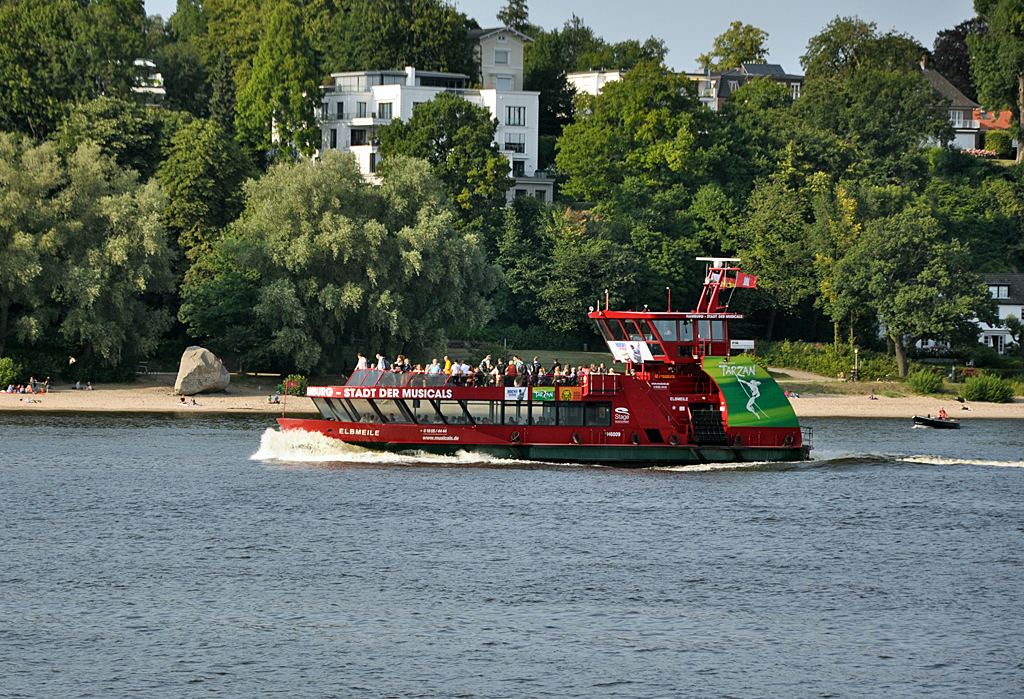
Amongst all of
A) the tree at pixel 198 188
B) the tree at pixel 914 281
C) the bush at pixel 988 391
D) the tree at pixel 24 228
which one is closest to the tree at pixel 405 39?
the tree at pixel 198 188

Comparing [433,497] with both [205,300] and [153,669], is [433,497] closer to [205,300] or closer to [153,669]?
[153,669]

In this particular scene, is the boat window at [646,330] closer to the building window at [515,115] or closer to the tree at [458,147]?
the tree at [458,147]

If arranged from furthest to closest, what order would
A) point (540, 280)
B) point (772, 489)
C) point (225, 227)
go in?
point (540, 280) < point (225, 227) < point (772, 489)

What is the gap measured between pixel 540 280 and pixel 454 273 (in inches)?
916

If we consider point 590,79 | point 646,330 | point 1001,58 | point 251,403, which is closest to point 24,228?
point 251,403

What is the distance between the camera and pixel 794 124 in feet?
415

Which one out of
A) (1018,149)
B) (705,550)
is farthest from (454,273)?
(1018,149)

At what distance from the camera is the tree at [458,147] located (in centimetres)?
10969

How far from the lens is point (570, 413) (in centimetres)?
5209

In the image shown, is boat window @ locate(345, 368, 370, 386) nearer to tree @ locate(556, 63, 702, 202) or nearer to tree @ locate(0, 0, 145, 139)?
tree @ locate(0, 0, 145, 139)

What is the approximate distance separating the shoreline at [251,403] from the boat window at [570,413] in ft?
70.8

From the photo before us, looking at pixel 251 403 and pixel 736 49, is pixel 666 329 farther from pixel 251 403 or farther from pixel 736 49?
pixel 736 49

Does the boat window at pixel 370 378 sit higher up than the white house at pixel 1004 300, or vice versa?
the white house at pixel 1004 300

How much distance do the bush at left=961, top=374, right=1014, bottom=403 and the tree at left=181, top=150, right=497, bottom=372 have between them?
35.4 metres
